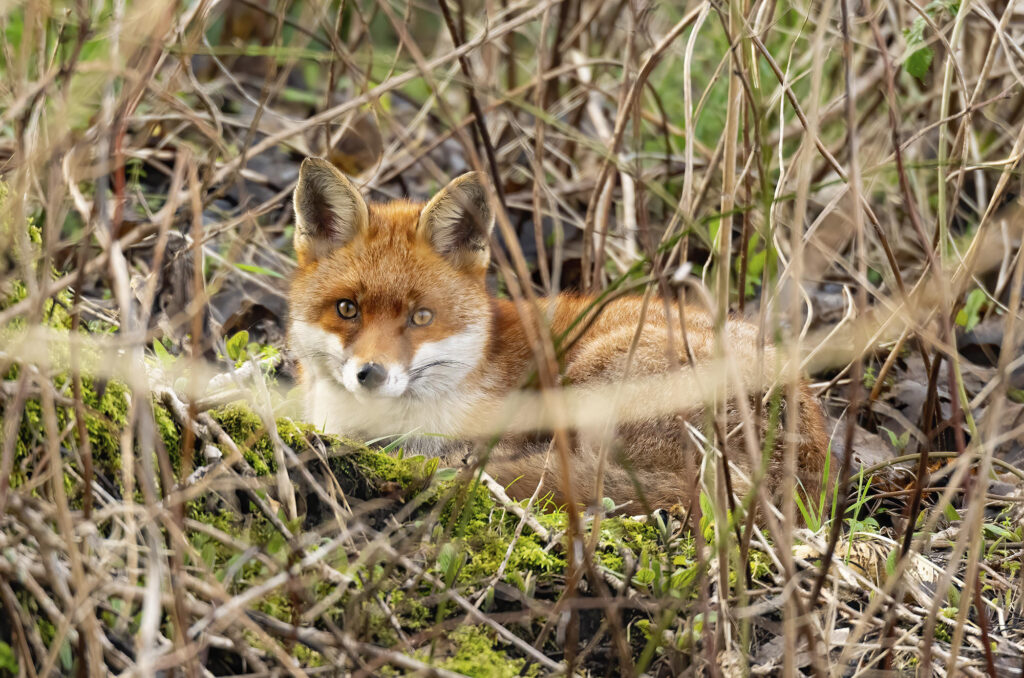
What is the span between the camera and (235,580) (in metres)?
2.67

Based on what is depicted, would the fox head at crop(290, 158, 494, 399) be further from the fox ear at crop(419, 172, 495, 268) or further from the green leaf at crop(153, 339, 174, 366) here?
the green leaf at crop(153, 339, 174, 366)

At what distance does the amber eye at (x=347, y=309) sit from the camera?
14.9 ft

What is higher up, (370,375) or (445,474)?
(370,375)

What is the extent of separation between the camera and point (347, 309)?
4531 mm

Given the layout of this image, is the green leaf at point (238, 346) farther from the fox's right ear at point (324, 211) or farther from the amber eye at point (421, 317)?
the amber eye at point (421, 317)

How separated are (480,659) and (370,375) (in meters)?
1.72

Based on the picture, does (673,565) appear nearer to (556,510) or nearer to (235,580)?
(556,510)

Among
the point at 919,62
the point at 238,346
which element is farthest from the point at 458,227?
the point at 919,62

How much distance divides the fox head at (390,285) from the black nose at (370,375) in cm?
9

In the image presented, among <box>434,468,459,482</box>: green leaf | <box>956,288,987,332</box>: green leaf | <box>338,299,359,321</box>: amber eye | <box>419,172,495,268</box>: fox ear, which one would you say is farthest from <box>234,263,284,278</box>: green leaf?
<box>956,288,987,332</box>: green leaf

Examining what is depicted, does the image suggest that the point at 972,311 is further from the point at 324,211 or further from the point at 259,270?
the point at 259,270

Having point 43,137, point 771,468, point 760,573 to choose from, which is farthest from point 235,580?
point 771,468

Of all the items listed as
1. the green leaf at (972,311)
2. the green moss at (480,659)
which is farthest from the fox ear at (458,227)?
the green leaf at (972,311)

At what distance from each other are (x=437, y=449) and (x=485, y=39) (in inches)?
74.2
